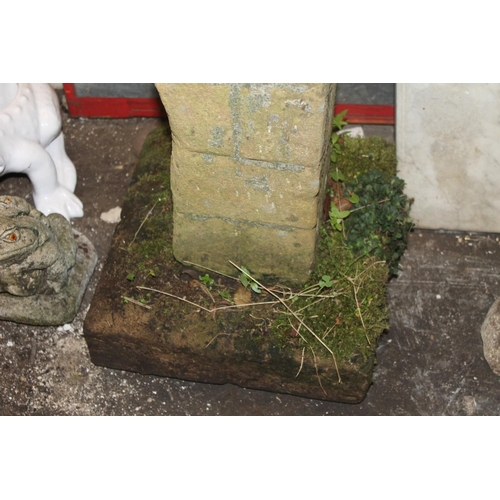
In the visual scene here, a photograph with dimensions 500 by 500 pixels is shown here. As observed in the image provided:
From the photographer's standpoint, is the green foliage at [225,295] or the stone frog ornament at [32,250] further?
the green foliage at [225,295]

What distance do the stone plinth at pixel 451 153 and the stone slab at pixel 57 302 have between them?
77.0 inches

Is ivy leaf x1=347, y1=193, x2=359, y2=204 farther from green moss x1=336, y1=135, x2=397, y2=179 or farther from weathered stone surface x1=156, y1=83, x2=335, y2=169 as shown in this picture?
weathered stone surface x1=156, y1=83, x2=335, y2=169

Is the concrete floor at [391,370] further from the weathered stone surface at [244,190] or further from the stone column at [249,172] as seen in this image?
the weathered stone surface at [244,190]

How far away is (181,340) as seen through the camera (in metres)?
3.93

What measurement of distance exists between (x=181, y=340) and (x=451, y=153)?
76.8 inches

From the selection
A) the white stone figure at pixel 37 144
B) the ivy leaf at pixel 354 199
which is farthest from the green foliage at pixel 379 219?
the white stone figure at pixel 37 144

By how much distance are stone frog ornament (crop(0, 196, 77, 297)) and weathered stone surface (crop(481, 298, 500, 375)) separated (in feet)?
7.63

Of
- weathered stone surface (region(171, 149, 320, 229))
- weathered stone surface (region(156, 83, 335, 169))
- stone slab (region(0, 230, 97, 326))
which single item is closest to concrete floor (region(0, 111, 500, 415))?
stone slab (region(0, 230, 97, 326))

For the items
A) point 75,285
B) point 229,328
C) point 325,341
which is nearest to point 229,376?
point 229,328

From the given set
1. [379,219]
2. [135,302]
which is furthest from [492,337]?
[135,302]

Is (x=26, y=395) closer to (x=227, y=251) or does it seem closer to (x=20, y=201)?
(x=20, y=201)

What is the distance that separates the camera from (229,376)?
4074 millimetres

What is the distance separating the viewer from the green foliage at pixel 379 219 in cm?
415

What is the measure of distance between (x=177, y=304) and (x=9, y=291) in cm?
87
